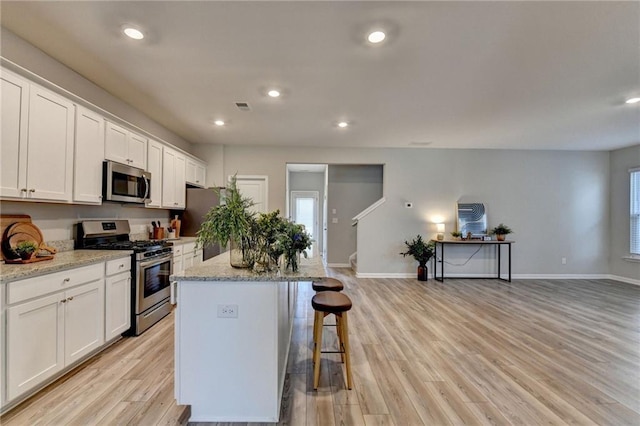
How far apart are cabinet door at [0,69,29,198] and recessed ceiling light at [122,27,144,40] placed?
2.65 feet

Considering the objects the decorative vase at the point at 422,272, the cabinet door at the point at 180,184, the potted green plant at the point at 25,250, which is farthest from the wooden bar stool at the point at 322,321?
the decorative vase at the point at 422,272

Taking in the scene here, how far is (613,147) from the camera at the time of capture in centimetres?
555

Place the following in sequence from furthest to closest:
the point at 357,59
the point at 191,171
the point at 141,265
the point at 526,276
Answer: the point at 526,276, the point at 191,171, the point at 141,265, the point at 357,59

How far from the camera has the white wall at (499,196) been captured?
577 centimetres

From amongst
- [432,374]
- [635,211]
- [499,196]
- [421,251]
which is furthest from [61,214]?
[635,211]

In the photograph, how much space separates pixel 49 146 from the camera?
89.0 inches

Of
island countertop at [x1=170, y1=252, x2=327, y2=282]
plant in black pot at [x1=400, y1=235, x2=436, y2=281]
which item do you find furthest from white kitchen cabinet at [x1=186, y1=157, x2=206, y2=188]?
plant in black pot at [x1=400, y1=235, x2=436, y2=281]

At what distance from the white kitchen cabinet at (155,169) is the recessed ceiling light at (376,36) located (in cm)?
307

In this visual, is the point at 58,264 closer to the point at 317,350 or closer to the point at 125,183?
the point at 125,183

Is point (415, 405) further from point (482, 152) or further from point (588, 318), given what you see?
point (482, 152)

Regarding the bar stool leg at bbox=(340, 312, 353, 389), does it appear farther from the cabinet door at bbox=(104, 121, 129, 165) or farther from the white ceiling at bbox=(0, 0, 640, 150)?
the cabinet door at bbox=(104, 121, 129, 165)

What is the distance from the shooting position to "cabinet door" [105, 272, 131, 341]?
8.36ft

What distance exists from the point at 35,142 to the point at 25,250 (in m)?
0.82

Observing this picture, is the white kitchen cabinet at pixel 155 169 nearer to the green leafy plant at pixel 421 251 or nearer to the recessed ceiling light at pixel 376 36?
the recessed ceiling light at pixel 376 36
